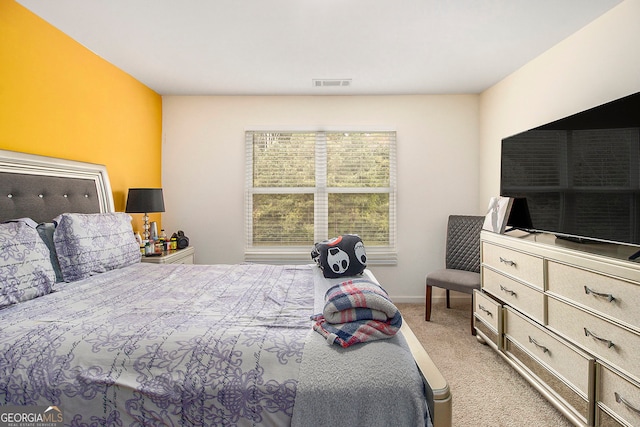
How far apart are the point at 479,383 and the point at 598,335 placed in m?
0.88

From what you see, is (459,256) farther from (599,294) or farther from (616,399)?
(616,399)

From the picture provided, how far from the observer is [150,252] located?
122 inches

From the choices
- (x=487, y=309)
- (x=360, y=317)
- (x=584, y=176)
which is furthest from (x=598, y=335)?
(x=360, y=317)

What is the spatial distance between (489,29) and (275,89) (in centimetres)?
220

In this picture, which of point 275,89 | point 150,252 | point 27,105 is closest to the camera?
point 27,105

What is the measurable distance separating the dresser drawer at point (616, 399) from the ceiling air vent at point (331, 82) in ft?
10.1

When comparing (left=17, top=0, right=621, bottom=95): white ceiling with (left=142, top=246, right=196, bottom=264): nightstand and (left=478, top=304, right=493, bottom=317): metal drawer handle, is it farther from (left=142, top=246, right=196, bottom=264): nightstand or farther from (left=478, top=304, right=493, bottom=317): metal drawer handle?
(left=478, top=304, right=493, bottom=317): metal drawer handle

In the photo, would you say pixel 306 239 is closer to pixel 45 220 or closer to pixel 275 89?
pixel 275 89

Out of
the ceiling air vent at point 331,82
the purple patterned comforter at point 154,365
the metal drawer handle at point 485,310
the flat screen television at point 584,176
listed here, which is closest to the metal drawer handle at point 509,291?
the metal drawer handle at point 485,310

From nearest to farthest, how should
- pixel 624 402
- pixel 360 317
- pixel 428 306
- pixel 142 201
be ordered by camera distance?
pixel 360 317
pixel 624 402
pixel 142 201
pixel 428 306

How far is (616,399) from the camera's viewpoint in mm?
1492

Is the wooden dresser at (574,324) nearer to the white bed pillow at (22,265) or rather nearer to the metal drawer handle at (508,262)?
the metal drawer handle at (508,262)

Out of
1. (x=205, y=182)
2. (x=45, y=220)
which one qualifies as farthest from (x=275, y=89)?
(x=45, y=220)

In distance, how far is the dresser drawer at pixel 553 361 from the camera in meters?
1.65
